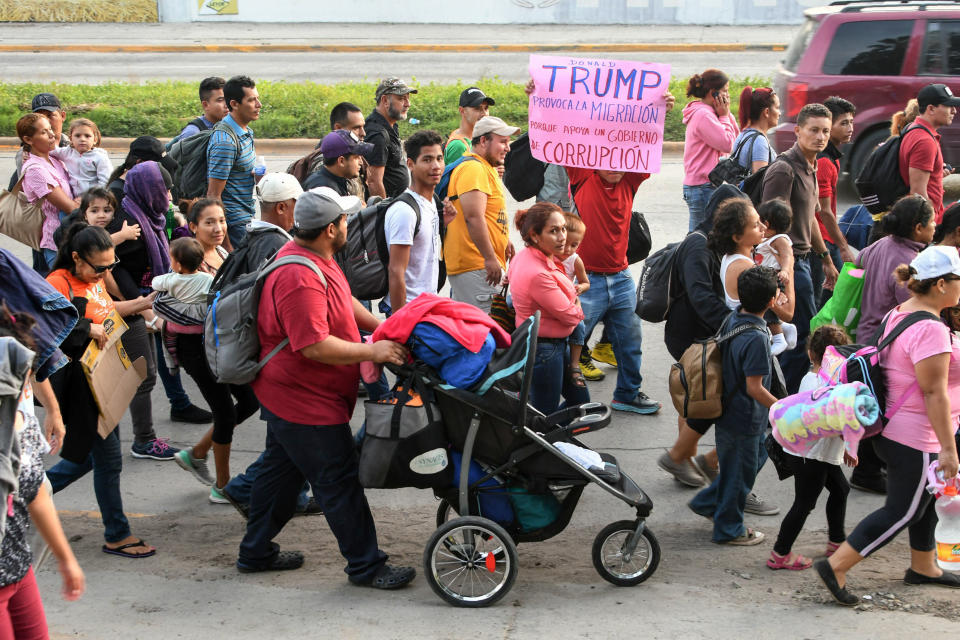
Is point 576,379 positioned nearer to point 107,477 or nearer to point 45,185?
point 107,477

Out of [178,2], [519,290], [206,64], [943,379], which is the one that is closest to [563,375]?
[519,290]

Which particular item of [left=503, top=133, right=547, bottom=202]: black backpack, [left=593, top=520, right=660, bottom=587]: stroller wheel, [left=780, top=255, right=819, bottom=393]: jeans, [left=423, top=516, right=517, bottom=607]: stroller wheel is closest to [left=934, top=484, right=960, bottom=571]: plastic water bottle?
[left=593, top=520, right=660, bottom=587]: stroller wheel

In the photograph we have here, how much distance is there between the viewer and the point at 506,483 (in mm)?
4867

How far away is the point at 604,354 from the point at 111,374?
389 centimetres

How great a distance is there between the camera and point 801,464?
5016mm

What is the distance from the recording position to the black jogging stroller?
15.4ft

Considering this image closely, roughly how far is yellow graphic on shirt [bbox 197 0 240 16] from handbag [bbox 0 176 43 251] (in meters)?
23.5

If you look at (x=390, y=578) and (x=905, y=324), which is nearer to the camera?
(x=905, y=324)

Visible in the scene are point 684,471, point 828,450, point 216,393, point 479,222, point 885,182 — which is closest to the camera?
point 828,450

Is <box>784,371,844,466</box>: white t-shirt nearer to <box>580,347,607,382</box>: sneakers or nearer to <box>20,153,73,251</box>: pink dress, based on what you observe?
<box>580,347,607,382</box>: sneakers

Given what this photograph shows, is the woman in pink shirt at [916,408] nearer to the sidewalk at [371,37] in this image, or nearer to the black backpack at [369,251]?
the black backpack at [369,251]

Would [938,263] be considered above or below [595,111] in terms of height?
below

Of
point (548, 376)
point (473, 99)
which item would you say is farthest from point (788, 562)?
point (473, 99)

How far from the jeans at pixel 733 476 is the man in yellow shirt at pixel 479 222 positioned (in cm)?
222
